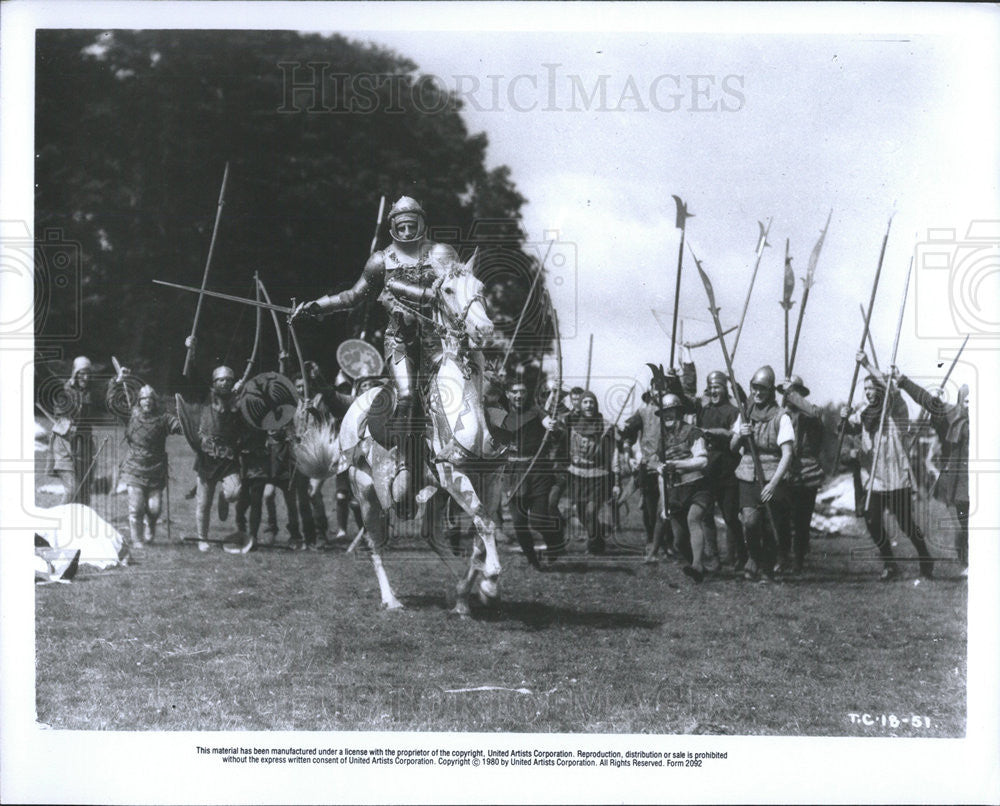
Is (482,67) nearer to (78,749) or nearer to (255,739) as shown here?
(255,739)

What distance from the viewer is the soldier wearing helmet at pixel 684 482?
258 inches

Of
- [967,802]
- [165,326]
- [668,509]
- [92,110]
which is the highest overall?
[92,110]

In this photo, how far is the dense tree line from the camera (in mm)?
5961

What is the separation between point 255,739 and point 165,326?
249 cm

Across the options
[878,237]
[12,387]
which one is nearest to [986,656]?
[878,237]

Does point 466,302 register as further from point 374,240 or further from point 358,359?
point 358,359

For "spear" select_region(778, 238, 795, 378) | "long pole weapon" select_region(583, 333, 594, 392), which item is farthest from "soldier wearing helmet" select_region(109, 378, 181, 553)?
"spear" select_region(778, 238, 795, 378)

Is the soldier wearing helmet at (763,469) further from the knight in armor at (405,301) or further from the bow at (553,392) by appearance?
the knight in armor at (405,301)

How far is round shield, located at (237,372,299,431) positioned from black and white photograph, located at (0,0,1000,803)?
0.12 ft

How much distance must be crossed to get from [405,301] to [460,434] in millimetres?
859

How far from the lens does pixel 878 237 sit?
604 cm

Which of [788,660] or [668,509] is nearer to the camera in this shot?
[788,660]

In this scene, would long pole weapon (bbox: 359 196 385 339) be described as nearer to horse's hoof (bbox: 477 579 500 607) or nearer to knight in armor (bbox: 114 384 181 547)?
knight in armor (bbox: 114 384 181 547)

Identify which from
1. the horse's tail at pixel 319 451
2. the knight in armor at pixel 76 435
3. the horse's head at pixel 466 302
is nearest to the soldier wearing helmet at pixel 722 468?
the horse's head at pixel 466 302
